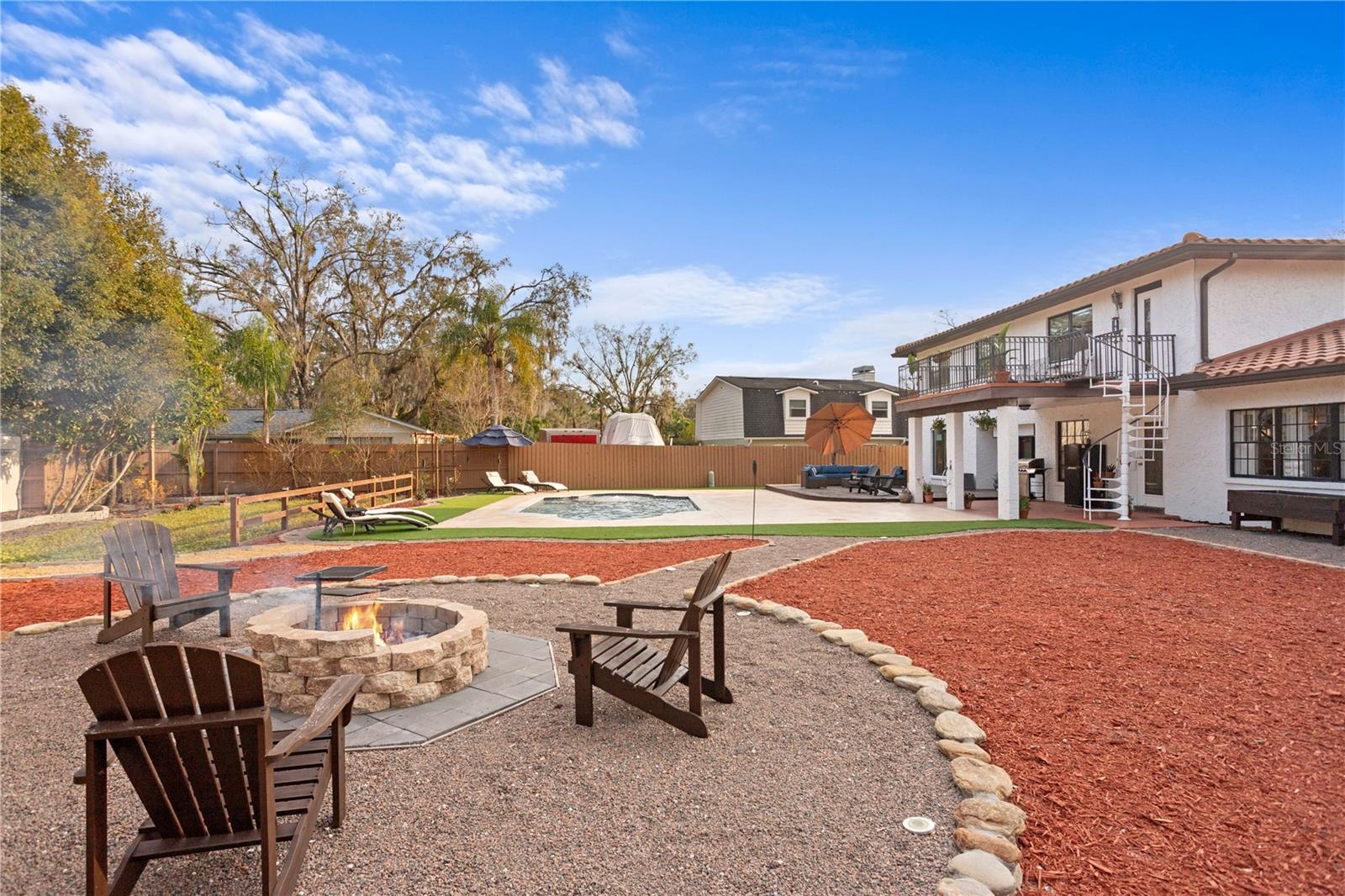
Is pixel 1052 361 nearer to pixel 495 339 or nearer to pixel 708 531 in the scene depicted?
pixel 708 531

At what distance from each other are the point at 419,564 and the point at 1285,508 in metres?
14.0

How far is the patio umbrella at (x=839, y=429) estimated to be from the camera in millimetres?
17750

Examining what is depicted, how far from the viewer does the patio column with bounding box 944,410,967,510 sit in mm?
17391

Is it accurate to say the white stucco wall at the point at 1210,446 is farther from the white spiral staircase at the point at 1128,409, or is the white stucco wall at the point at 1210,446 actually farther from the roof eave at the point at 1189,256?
the roof eave at the point at 1189,256

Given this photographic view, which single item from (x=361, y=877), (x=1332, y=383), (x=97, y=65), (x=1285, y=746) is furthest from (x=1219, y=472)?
(x=97, y=65)

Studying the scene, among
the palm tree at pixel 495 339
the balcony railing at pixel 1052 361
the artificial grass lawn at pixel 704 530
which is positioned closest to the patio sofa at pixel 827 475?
the balcony railing at pixel 1052 361

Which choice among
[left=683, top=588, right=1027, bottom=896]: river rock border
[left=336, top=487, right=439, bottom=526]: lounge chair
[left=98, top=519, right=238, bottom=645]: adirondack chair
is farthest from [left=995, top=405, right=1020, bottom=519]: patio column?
[left=98, top=519, right=238, bottom=645]: adirondack chair

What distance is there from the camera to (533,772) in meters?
3.36

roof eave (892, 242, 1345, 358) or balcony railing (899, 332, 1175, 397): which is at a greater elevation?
roof eave (892, 242, 1345, 358)

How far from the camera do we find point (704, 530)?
42.1ft

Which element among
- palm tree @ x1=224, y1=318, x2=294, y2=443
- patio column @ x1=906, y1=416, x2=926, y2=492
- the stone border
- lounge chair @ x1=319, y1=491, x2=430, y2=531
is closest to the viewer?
the stone border

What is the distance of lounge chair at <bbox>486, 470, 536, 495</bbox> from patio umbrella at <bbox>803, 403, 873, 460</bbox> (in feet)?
35.2

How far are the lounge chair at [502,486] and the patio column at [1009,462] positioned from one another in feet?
49.6

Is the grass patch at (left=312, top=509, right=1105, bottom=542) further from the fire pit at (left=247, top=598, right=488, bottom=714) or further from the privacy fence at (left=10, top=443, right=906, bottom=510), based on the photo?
the privacy fence at (left=10, top=443, right=906, bottom=510)
